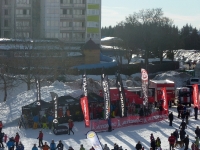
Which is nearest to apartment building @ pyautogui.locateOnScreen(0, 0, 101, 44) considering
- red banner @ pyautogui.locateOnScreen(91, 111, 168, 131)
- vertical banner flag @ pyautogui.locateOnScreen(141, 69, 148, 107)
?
vertical banner flag @ pyautogui.locateOnScreen(141, 69, 148, 107)

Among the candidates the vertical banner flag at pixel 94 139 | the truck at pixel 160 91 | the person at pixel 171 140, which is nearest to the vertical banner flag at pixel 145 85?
the truck at pixel 160 91

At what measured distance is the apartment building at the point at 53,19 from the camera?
68625mm

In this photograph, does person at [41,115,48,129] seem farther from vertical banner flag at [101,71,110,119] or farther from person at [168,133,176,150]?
person at [168,133,176,150]

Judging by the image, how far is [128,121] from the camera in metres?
29.8

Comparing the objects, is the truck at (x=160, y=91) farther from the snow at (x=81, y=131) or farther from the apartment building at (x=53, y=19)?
the apartment building at (x=53, y=19)

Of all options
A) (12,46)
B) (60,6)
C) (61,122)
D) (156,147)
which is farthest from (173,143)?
(60,6)

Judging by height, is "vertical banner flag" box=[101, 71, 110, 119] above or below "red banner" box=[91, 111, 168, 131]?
above

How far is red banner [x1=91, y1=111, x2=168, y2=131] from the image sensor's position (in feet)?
91.9

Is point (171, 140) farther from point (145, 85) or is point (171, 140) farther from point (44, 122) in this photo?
point (44, 122)

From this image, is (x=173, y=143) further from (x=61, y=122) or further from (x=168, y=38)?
(x=168, y=38)

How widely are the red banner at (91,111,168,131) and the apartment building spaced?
1562 inches

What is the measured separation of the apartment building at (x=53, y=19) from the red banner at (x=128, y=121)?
39.7m

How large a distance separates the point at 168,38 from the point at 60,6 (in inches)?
695

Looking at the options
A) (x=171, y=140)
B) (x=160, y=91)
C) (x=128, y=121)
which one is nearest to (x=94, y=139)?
(x=171, y=140)
